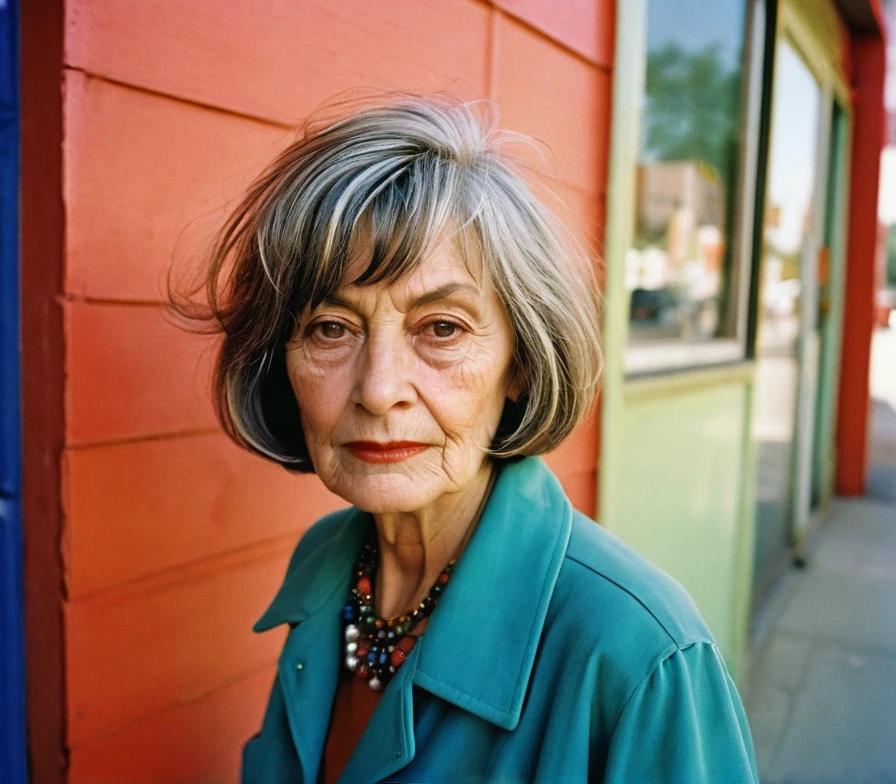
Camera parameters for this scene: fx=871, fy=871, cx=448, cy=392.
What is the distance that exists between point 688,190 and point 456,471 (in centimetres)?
317

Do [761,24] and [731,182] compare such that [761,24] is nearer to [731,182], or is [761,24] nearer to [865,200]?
[731,182]

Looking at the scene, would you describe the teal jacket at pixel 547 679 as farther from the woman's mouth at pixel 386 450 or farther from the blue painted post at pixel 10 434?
the blue painted post at pixel 10 434

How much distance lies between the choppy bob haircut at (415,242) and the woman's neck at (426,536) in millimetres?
98

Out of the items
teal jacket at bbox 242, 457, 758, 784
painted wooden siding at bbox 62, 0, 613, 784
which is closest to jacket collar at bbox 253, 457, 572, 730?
teal jacket at bbox 242, 457, 758, 784

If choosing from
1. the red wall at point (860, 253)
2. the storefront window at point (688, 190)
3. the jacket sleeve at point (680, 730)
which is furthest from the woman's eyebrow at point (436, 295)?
the red wall at point (860, 253)

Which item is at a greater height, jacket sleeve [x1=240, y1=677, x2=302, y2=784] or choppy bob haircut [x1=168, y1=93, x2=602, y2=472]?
choppy bob haircut [x1=168, y1=93, x2=602, y2=472]

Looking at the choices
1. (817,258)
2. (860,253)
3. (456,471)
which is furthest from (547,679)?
(860,253)

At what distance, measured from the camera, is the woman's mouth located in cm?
121

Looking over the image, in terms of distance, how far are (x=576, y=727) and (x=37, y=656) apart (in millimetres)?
1085

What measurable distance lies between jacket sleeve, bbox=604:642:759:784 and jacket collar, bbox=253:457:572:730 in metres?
0.15

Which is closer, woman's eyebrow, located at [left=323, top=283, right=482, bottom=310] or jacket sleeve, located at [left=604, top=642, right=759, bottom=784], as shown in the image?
jacket sleeve, located at [left=604, top=642, right=759, bottom=784]

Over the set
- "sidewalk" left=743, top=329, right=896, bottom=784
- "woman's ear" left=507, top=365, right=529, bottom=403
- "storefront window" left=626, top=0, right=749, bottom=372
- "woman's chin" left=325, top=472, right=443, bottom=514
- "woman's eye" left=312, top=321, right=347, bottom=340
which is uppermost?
"storefront window" left=626, top=0, right=749, bottom=372

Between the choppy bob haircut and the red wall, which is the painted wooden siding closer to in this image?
the choppy bob haircut

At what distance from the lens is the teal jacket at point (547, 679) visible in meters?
1.03
